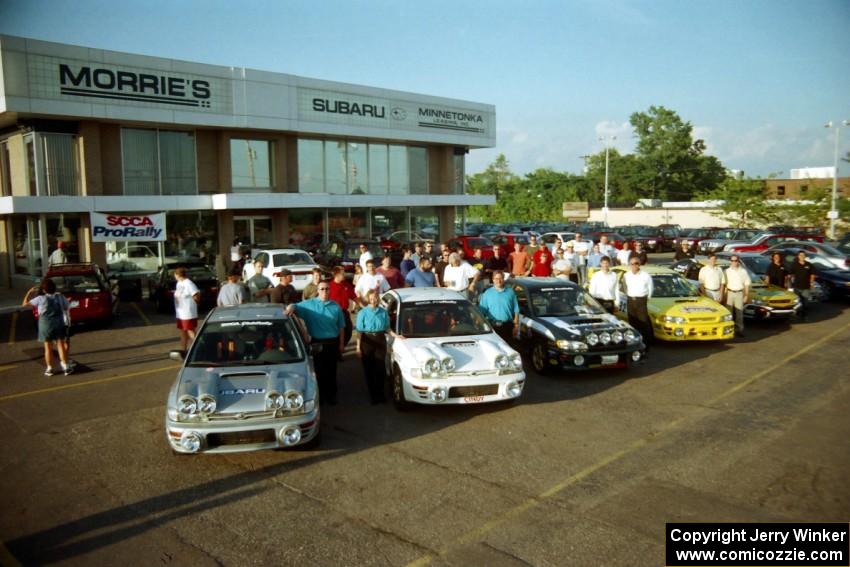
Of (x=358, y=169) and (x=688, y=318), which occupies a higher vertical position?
(x=358, y=169)

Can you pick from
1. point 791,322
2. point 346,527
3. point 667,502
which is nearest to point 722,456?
point 667,502

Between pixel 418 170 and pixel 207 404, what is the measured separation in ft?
90.8

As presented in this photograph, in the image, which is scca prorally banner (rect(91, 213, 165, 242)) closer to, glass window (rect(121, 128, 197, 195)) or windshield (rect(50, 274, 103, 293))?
glass window (rect(121, 128, 197, 195))

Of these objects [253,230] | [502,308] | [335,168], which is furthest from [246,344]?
[335,168]

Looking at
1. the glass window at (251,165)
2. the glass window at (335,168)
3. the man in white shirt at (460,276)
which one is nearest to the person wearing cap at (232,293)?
the man in white shirt at (460,276)

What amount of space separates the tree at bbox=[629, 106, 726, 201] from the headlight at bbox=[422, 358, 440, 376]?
8941 centimetres

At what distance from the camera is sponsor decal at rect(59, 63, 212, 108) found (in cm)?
2047

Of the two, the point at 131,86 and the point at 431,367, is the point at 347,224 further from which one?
the point at 431,367

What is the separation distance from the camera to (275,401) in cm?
671

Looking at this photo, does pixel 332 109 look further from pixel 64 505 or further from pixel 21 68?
pixel 64 505

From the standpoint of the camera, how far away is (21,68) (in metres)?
19.4

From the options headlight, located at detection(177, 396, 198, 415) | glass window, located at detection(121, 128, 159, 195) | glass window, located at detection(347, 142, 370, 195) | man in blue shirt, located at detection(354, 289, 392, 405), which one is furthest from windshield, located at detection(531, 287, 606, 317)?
glass window, located at detection(347, 142, 370, 195)

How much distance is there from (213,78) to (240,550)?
21713 millimetres

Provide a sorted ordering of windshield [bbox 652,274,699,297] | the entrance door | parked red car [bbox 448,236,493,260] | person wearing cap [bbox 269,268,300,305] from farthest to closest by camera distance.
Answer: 1. parked red car [bbox 448,236,493,260]
2. the entrance door
3. windshield [bbox 652,274,699,297]
4. person wearing cap [bbox 269,268,300,305]
